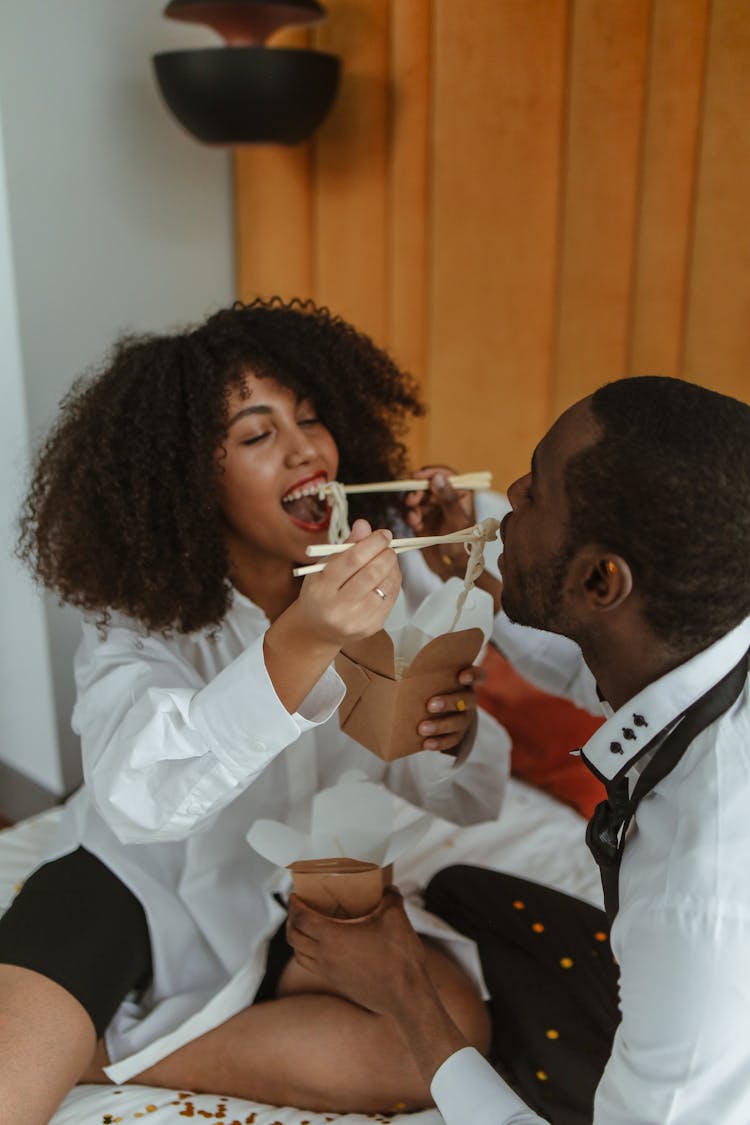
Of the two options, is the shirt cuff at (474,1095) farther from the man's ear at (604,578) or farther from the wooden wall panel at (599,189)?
Result: the wooden wall panel at (599,189)

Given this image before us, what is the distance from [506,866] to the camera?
1815mm

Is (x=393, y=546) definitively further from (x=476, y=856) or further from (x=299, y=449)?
(x=476, y=856)

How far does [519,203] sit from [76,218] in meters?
0.99

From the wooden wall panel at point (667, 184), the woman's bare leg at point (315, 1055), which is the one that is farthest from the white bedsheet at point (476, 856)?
the wooden wall panel at point (667, 184)

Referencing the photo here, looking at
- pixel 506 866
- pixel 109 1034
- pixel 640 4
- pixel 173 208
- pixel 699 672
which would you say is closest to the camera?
pixel 699 672

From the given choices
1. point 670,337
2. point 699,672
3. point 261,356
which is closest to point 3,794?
point 261,356

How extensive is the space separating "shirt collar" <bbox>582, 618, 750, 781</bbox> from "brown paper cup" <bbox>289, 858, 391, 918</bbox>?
0.40 m

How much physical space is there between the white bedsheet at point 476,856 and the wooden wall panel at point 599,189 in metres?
0.90

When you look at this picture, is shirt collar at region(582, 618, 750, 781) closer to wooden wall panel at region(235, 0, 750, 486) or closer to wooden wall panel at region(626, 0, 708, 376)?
wooden wall panel at region(235, 0, 750, 486)

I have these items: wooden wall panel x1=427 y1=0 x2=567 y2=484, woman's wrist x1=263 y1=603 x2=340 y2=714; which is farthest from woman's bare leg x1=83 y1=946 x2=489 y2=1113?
wooden wall panel x1=427 y1=0 x2=567 y2=484

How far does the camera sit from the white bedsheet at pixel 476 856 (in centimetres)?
134

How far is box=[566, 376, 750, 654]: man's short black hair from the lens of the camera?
2.80ft

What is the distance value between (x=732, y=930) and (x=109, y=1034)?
35.9 inches

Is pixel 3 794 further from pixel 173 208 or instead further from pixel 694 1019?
pixel 694 1019
